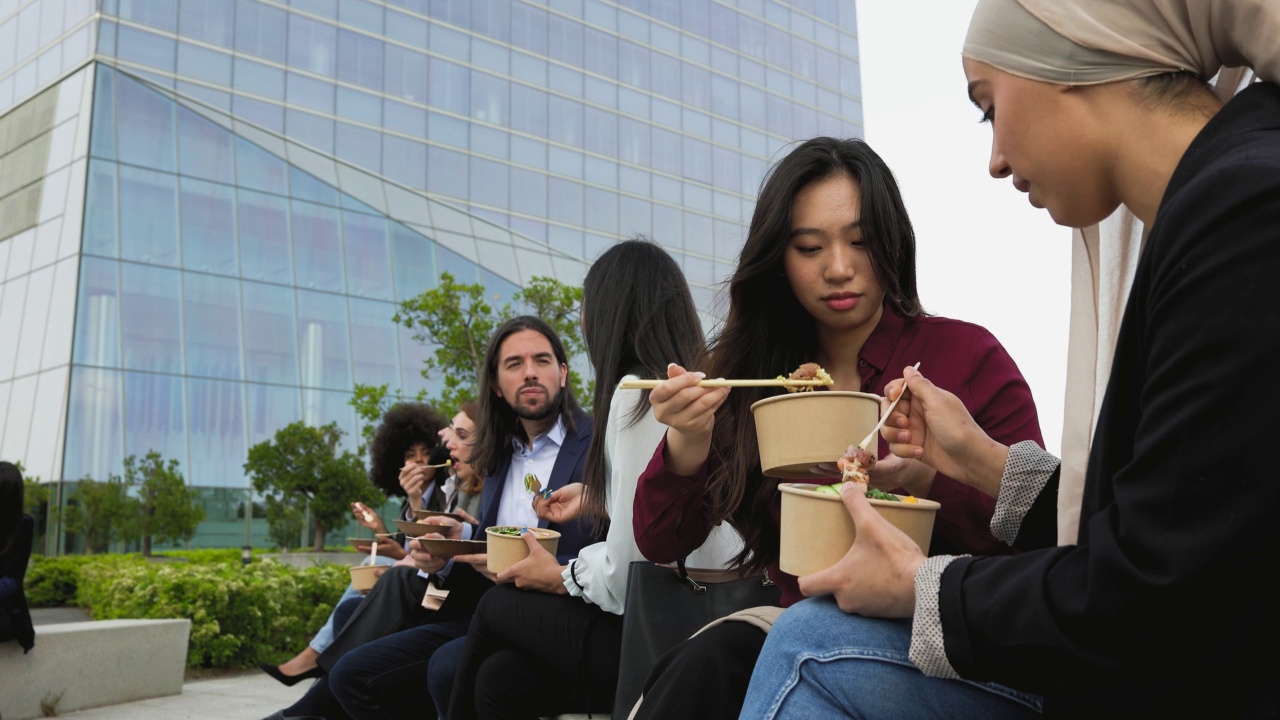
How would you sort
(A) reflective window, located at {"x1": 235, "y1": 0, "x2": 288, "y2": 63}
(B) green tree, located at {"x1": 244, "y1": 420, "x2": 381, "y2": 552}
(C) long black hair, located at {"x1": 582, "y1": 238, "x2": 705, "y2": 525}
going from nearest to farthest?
(C) long black hair, located at {"x1": 582, "y1": 238, "x2": 705, "y2": 525} → (B) green tree, located at {"x1": 244, "y1": 420, "x2": 381, "y2": 552} → (A) reflective window, located at {"x1": 235, "y1": 0, "x2": 288, "y2": 63}

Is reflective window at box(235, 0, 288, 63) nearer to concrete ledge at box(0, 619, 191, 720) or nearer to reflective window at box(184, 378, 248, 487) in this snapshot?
reflective window at box(184, 378, 248, 487)

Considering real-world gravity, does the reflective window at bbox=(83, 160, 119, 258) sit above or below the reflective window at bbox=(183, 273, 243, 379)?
above

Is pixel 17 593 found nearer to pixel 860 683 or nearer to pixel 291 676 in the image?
pixel 291 676

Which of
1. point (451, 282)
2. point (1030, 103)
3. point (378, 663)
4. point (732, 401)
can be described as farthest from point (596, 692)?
point (451, 282)

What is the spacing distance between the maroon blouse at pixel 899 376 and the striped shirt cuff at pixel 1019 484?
0.38 m

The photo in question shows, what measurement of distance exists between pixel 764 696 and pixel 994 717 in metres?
0.34

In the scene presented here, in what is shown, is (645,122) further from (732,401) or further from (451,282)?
(732,401)

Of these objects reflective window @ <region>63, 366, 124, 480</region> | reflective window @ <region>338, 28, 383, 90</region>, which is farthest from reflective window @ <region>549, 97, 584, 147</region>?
reflective window @ <region>63, 366, 124, 480</region>

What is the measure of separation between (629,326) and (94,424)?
2187cm

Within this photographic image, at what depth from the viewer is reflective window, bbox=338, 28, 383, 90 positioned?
29.5 metres

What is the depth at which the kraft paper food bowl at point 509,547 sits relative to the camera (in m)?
3.38

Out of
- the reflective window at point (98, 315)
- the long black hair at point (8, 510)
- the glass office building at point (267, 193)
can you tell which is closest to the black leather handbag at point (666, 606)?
the long black hair at point (8, 510)

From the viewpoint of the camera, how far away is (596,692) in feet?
10.5

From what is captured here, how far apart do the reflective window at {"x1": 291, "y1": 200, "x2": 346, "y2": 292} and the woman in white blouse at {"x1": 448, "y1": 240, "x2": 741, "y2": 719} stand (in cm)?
2338
